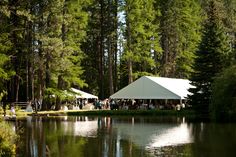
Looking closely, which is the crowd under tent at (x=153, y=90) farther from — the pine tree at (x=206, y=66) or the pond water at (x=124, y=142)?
the pond water at (x=124, y=142)

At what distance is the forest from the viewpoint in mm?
45875

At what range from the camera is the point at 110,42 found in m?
61.2

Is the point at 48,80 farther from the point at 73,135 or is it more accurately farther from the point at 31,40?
the point at 73,135

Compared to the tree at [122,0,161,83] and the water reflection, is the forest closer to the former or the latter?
the tree at [122,0,161,83]

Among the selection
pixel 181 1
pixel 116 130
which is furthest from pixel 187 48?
pixel 116 130

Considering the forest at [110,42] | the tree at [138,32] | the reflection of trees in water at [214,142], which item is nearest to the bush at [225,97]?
the forest at [110,42]

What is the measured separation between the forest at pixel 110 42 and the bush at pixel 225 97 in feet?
0.26

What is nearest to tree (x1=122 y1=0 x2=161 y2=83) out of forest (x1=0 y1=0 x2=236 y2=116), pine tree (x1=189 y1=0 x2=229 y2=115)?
forest (x1=0 y1=0 x2=236 y2=116)

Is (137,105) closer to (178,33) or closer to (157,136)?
Result: (178,33)

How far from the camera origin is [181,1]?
223 ft

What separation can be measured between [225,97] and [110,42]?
2519cm

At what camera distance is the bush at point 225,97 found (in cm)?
3838

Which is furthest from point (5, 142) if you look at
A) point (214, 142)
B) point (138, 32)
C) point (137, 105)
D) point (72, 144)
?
point (138, 32)

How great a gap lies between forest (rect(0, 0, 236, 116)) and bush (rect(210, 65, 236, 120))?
0.26 feet
